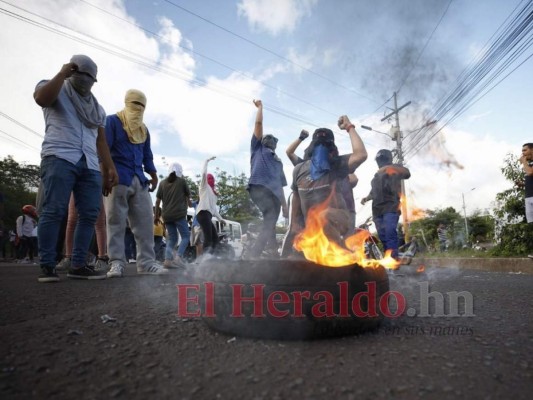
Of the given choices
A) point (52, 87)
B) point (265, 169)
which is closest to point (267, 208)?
point (265, 169)

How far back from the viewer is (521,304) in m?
2.73

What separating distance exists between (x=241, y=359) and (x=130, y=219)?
10.7 feet

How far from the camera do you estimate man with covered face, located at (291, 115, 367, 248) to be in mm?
3205

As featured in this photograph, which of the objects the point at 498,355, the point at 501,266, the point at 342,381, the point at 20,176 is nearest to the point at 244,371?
the point at 342,381

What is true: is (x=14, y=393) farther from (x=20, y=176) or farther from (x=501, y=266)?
(x=20, y=176)

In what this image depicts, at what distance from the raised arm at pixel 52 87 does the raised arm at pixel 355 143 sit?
2.59 metres

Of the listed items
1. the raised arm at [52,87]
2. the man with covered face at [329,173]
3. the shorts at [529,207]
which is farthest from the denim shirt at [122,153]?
the shorts at [529,207]

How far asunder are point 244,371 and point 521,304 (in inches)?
103

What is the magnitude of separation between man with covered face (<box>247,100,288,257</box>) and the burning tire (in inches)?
117

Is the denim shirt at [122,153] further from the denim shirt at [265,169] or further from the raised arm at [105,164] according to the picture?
the denim shirt at [265,169]

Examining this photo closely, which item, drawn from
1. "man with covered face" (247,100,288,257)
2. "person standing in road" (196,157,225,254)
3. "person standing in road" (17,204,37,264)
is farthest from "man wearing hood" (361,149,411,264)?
"person standing in road" (17,204,37,264)

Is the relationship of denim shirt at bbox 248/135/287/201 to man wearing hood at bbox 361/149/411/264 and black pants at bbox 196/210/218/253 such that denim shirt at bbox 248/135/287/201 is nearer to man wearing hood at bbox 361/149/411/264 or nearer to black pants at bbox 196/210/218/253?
black pants at bbox 196/210/218/253

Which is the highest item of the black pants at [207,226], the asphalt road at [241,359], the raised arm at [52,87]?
the raised arm at [52,87]

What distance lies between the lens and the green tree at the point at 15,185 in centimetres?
2973
